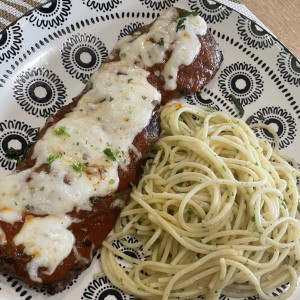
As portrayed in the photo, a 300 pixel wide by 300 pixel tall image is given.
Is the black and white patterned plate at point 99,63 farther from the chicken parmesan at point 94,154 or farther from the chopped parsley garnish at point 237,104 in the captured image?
the chicken parmesan at point 94,154

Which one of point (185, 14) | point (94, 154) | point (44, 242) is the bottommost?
point (44, 242)

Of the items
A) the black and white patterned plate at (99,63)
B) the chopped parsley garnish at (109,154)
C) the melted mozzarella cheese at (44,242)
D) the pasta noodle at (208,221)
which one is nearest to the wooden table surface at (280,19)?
the black and white patterned plate at (99,63)

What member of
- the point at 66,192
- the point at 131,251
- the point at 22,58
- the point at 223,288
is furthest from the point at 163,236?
the point at 22,58

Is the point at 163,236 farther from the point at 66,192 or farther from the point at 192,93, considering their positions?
the point at 192,93

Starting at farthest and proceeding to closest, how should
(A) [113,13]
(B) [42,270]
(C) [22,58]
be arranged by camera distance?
(A) [113,13] < (C) [22,58] < (B) [42,270]

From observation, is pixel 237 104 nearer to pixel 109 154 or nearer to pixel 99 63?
pixel 99 63

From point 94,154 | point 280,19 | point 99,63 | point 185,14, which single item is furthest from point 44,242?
point 280,19
